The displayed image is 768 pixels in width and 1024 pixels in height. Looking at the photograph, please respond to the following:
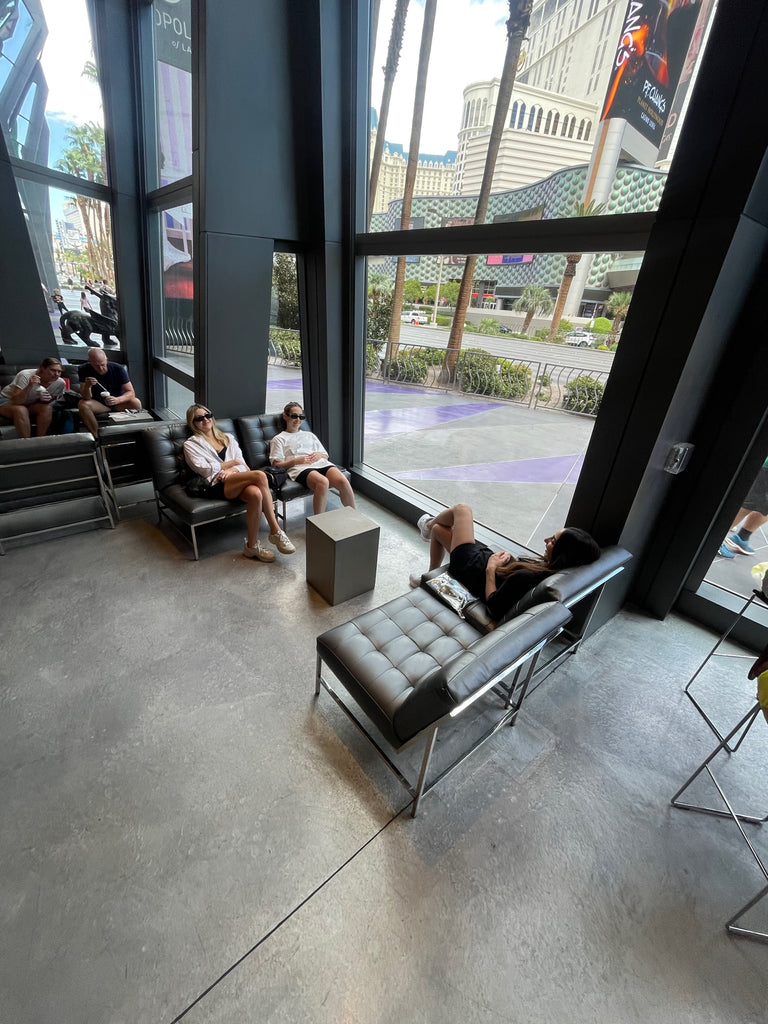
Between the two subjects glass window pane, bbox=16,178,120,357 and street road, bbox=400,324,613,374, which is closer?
street road, bbox=400,324,613,374

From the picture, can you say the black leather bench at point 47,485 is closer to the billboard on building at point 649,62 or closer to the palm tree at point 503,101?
the palm tree at point 503,101

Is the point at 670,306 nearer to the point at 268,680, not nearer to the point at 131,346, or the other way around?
the point at 268,680

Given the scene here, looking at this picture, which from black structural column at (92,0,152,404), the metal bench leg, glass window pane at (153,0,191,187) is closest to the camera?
the metal bench leg

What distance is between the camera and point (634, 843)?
1.63 metres

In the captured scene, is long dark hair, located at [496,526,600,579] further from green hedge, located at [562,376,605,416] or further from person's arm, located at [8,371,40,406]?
person's arm, located at [8,371,40,406]

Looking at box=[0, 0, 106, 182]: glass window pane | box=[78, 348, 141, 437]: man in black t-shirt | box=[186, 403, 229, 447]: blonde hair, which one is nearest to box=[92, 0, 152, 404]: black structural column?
box=[0, 0, 106, 182]: glass window pane

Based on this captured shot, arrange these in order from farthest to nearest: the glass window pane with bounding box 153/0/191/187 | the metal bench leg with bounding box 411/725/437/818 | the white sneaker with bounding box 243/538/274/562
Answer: the glass window pane with bounding box 153/0/191/187 → the white sneaker with bounding box 243/538/274/562 → the metal bench leg with bounding box 411/725/437/818

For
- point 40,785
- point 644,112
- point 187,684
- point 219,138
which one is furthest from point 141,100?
point 40,785

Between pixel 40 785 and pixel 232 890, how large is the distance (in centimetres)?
90

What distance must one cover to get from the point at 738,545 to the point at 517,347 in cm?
222

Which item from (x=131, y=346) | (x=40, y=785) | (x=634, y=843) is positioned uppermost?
(x=131, y=346)

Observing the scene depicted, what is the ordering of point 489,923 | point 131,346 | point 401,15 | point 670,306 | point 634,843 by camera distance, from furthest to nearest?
1. point 131,346
2. point 401,15
3. point 670,306
4. point 634,843
5. point 489,923

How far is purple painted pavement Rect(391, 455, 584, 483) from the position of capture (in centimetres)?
446

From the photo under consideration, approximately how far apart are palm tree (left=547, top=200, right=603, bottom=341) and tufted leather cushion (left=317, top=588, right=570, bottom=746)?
212 centimetres
